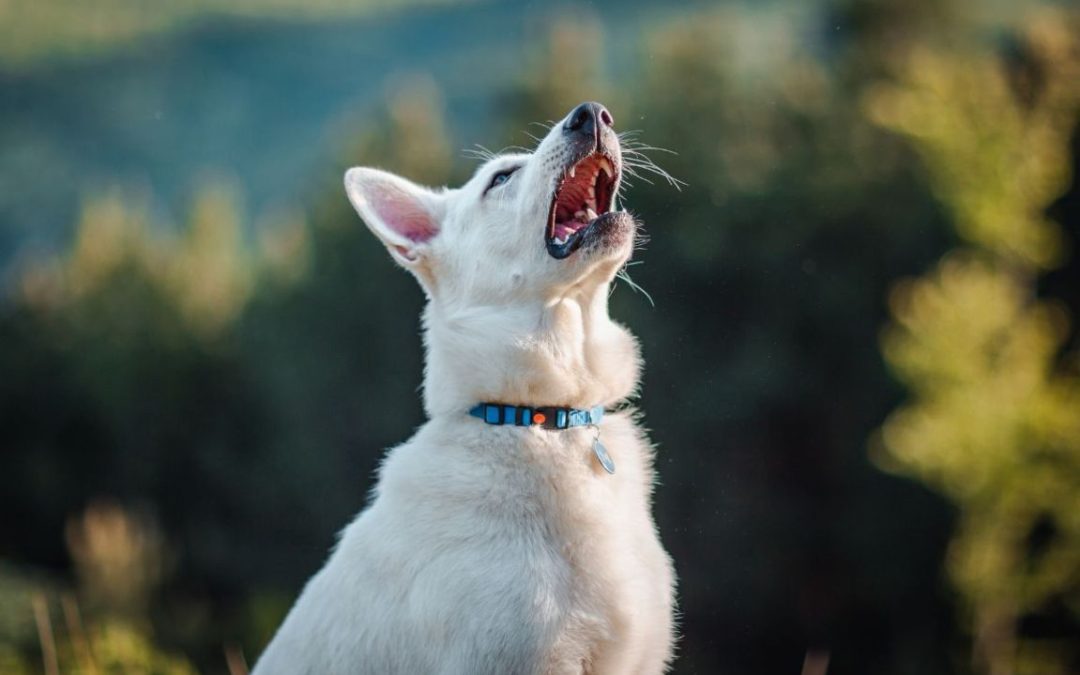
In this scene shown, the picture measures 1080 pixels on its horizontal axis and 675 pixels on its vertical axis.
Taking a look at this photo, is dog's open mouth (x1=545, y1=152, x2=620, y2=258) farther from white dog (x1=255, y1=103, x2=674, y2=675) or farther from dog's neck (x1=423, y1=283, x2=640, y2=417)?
dog's neck (x1=423, y1=283, x2=640, y2=417)

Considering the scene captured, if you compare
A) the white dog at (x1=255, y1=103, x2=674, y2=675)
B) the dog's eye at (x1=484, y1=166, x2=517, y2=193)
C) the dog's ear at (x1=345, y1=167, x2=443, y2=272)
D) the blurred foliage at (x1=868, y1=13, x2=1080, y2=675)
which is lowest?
the white dog at (x1=255, y1=103, x2=674, y2=675)

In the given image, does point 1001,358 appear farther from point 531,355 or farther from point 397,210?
point 531,355

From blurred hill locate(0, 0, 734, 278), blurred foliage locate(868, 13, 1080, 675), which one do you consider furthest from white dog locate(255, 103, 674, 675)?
blurred hill locate(0, 0, 734, 278)

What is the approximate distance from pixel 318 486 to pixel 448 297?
20.6 metres

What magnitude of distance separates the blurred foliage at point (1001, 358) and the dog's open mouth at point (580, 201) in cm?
1237

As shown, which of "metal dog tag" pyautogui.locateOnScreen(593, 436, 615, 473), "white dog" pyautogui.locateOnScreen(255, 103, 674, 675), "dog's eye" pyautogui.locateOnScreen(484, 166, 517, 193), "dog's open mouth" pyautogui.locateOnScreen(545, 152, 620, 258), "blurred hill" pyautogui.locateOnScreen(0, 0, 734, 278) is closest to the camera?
"white dog" pyautogui.locateOnScreen(255, 103, 674, 675)

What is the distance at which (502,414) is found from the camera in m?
4.24

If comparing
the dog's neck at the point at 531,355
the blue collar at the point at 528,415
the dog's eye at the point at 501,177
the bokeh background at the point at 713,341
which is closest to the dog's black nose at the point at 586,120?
the dog's eye at the point at 501,177

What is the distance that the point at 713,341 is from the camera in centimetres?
2036

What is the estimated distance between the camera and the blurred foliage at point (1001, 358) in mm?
16344

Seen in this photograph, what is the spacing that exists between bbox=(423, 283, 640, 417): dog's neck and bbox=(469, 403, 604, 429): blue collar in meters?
0.03

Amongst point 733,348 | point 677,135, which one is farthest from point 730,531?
point 677,135

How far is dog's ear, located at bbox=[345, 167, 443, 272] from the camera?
15.3ft

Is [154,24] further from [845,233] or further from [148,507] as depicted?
[845,233]
